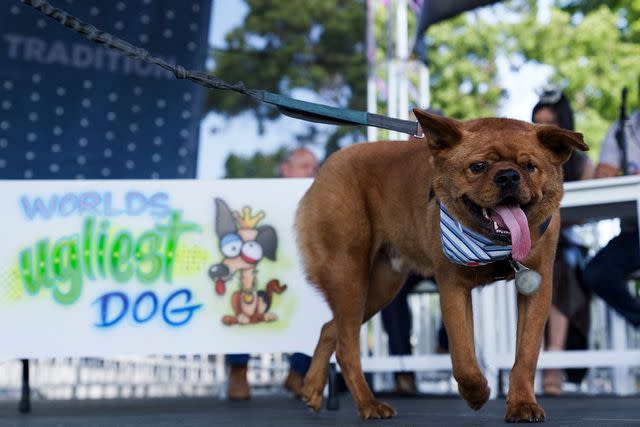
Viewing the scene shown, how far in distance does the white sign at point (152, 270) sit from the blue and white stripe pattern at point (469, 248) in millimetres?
1457

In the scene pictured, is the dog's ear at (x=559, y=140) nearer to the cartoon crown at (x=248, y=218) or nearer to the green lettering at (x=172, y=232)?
the cartoon crown at (x=248, y=218)

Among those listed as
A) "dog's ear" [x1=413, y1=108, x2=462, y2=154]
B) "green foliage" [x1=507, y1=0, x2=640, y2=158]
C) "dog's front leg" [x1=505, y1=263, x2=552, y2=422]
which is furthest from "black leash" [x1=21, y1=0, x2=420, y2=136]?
"green foliage" [x1=507, y1=0, x2=640, y2=158]

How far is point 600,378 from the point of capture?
8742 millimetres

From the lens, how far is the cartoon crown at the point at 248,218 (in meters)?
4.88

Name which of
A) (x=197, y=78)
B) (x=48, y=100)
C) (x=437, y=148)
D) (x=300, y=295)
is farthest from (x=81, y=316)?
(x=48, y=100)

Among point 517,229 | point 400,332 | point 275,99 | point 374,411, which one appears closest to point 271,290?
point 374,411

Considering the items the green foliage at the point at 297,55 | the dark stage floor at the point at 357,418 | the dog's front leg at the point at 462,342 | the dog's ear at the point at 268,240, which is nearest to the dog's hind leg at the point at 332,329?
the dark stage floor at the point at 357,418

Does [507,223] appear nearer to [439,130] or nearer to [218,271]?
[439,130]

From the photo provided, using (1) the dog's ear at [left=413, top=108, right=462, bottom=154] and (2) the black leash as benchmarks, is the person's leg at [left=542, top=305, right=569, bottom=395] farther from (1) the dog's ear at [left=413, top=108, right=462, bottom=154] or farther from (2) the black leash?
(1) the dog's ear at [left=413, top=108, right=462, bottom=154]

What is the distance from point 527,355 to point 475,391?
0.21m

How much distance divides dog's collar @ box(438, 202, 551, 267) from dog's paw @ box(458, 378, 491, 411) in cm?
40

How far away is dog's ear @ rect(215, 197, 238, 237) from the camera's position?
16.0ft

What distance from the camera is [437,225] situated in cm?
362

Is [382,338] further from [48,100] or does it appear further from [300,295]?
[48,100]
